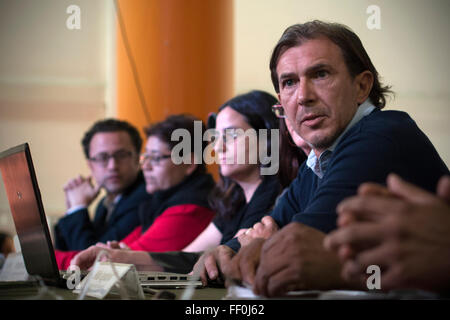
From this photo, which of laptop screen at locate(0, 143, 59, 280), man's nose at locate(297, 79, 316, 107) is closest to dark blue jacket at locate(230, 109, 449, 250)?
man's nose at locate(297, 79, 316, 107)

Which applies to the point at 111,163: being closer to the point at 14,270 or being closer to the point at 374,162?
the point at 14,270

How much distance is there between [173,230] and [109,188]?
2.84ft

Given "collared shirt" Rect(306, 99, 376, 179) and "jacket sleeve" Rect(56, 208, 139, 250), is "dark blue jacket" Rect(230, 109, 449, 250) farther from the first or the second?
"jacket sleeve" Rect(56, 208, 139, 250)

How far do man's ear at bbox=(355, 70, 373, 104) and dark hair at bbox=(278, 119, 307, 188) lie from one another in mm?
630

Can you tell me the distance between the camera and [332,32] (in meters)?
1.12

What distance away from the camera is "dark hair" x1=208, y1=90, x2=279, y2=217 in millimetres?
1964

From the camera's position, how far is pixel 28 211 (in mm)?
1117

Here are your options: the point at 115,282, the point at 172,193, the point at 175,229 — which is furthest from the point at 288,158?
the point at 115,282


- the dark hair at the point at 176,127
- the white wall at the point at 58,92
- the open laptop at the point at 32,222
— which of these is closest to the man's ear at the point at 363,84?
the open laptop at the point at 32,222

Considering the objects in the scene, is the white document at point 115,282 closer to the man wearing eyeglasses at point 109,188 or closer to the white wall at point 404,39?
the white wall at point 404,39

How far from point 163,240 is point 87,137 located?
125cm

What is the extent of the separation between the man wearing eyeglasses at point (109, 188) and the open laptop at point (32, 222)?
1.52m

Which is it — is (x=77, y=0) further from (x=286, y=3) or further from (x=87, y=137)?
(x=286, y=3)

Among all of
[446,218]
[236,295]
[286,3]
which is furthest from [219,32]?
[446,218]
